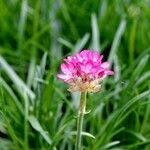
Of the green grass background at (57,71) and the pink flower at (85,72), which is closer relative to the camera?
the pink flower at (85,72)

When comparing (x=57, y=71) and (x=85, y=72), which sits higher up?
(x=57, y=71)

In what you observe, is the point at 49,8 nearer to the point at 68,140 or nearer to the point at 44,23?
the point at 44,23

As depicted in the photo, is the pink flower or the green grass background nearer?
the pink flower

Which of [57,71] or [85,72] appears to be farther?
[57,71]

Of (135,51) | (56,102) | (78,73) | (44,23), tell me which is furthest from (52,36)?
(78,73)
